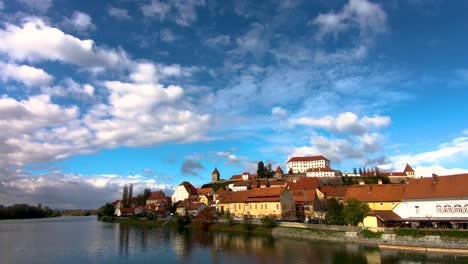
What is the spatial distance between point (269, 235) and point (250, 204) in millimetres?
16418

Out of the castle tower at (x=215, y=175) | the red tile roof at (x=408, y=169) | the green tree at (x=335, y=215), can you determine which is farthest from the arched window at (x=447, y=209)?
the castle tower at (x=215, y=175)

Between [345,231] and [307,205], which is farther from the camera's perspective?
[307,205]

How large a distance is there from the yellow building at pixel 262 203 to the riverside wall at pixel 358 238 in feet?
34.4

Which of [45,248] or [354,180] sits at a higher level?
[354,180]

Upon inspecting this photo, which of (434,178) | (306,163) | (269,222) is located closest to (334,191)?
(269,222)

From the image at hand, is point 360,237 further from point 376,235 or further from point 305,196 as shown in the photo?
point 305,196

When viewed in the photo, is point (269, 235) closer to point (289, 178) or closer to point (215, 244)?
point (215, 244)

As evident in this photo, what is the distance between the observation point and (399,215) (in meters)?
46.3

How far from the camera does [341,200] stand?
77875mm

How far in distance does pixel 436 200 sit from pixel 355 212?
32.9 ft

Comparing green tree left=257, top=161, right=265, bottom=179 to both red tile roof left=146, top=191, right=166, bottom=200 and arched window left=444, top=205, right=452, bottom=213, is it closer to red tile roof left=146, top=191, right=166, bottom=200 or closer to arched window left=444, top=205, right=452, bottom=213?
red tile roof left=146, top=191, right=166, bottom=200

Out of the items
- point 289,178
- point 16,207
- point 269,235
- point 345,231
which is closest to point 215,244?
point 269,235

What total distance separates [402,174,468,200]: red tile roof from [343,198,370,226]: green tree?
18.2 feet

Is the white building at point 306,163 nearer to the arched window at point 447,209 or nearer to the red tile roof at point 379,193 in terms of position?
the red tile roof at point 379,193
